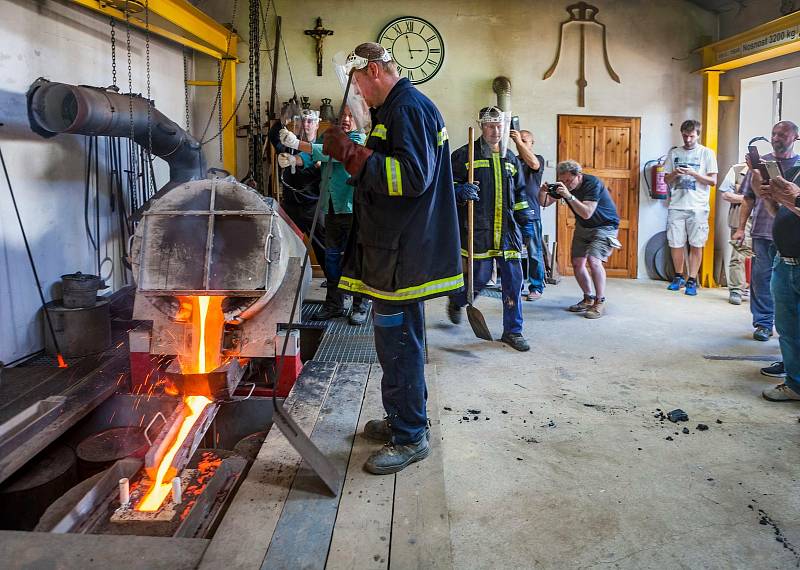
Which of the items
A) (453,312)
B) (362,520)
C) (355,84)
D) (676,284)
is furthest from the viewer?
(676,284)

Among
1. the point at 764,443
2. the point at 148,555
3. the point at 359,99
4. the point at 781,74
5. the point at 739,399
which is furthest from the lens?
the point at 781,74

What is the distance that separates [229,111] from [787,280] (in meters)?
6.82

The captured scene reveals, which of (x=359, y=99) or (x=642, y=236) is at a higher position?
(x=359, y=99)

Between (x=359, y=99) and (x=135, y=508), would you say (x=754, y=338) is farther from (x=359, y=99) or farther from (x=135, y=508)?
(x=135, y=508)

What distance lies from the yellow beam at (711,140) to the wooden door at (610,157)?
2.94 feet

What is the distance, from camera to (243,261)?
3.62m

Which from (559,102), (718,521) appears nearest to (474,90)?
(559,102)

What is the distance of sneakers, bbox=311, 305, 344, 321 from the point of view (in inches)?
218

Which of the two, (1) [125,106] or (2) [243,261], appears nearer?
(2) [243,261]

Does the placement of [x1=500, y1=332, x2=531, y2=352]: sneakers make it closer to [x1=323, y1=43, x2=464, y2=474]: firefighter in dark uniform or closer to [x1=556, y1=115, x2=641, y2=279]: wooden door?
[x1=323, y1=43, x2=464, y2=474]: firefighter in dark uniform

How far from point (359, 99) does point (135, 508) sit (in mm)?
2229

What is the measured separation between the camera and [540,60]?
8.72 m

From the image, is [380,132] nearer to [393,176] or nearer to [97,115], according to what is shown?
[393,176]

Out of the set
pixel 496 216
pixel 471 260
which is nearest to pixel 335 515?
pixel 471 260
